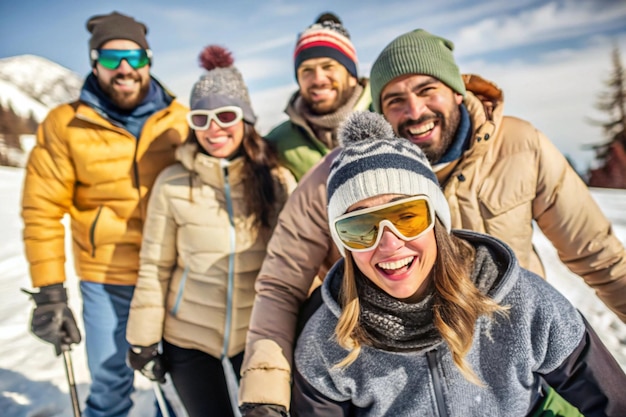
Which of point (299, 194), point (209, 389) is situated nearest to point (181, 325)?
point (209, 389)

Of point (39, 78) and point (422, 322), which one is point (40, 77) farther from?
point (422, 322)

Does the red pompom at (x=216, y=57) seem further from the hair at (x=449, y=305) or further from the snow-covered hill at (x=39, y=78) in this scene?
the snow-covered hill at (x=39, y=78)

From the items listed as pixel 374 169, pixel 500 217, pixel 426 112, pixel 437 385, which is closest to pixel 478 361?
pixel 437 385

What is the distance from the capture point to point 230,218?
7.02ft

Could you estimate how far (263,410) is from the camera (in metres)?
1.43

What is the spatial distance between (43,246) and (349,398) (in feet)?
6.77

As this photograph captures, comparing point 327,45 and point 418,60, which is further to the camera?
point 327,45

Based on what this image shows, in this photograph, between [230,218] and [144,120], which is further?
[144,120]

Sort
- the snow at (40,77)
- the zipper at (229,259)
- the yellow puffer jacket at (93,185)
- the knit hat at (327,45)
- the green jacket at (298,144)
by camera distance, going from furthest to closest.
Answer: the snow at (40,77), the knit hat at (327,45), the yellow puffer jacket at (93,185), the green jacket at (298,144), the zipper at (229,259)

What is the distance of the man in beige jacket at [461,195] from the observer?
164 centimetres

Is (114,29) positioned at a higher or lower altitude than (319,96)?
higher

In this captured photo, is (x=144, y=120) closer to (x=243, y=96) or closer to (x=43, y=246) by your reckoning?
(x=243, y=96)

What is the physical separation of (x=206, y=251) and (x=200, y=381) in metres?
0.67

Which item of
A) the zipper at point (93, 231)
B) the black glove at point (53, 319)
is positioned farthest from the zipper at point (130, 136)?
the black glove at point (53, 319)
